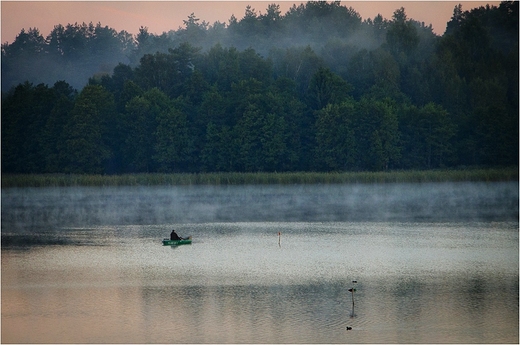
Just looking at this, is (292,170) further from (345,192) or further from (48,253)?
(48,253)

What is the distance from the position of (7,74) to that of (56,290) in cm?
11904

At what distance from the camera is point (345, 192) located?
61531 millimetres

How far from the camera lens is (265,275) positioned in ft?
81.7

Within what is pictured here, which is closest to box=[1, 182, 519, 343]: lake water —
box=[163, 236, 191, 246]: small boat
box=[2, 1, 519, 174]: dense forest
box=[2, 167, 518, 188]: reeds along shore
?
box=[163, 236, 191, 246]: small boat

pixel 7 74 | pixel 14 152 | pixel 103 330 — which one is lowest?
pixel 103 330

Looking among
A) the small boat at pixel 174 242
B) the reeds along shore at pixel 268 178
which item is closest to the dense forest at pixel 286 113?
the reeds along shore at pixel 268 178

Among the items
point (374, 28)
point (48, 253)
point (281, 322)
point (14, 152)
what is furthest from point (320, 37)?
point (281, 322)

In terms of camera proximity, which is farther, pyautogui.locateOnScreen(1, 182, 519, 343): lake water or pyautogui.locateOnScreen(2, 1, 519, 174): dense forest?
pyautogui.locateOnScreen(2, 1, 519, 174): dense forest

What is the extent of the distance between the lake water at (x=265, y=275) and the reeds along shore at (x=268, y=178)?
2006 cm

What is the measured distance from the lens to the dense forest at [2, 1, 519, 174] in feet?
265

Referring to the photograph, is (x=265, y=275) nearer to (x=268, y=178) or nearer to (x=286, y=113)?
(x=268, y=178)

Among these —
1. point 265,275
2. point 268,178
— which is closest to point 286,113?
point 268,178

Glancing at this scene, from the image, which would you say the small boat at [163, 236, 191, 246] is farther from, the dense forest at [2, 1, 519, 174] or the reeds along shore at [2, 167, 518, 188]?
the dense forest at [2, 1, 519, 174]

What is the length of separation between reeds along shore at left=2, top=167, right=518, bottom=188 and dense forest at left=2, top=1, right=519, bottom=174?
7593 mm
